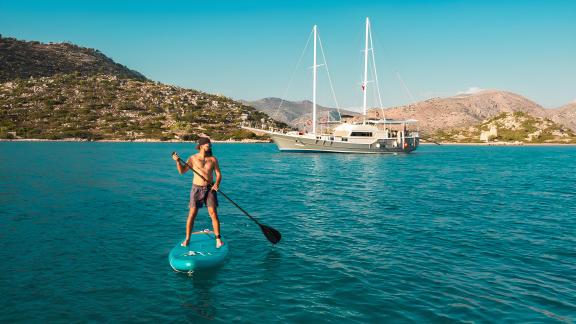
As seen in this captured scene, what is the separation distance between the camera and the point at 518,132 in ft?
593

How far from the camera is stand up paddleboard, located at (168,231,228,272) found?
10.3m

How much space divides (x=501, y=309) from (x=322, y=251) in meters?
5.51

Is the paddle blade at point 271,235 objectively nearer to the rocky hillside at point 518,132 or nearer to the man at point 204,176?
the man at point 204,176

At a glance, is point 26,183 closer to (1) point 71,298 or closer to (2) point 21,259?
(2) point 21,259

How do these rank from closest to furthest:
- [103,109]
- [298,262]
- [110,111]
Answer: [298,262], [110,111], [103,109]

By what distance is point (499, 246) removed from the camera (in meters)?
13.8

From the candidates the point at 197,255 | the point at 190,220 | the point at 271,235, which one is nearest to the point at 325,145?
the point at 271,235

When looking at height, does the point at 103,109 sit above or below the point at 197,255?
above

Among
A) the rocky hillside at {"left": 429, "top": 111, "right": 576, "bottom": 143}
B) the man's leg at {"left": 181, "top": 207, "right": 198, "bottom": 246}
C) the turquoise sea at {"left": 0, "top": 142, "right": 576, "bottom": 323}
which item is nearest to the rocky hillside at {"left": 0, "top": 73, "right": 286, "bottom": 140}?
the rocky hillside at {"left": 429, "top": 111, "right": 576, "bottom": 143}

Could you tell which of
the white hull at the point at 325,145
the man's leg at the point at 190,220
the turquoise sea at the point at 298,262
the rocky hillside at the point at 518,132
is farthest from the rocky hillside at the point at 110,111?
the man's leg at the point at 190,220

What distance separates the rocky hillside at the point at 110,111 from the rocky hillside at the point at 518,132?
9847 centimetres

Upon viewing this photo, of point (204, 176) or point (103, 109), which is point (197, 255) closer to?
point (204, 176)

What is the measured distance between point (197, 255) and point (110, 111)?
143 m

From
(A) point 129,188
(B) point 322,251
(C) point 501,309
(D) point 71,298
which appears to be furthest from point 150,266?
(A) point 129,188
